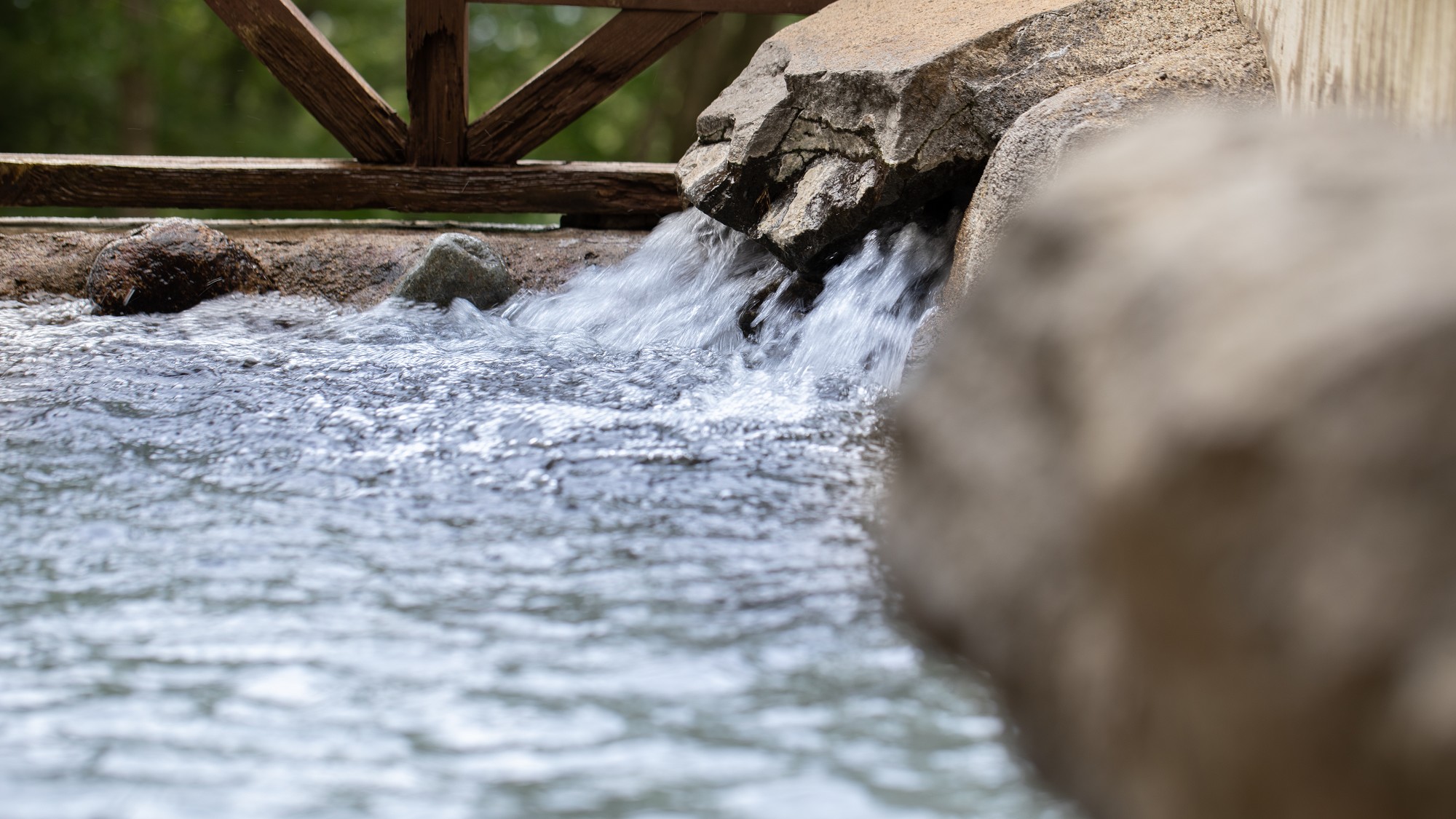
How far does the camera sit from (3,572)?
1.79 meters

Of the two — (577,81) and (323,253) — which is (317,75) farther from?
(577,81)

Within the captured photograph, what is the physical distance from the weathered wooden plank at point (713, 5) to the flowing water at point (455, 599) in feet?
7.00

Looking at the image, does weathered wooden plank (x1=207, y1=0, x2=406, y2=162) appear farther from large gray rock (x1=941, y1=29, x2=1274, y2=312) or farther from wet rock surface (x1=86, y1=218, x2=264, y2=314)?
large gray rock (x1=941, y1=29, x2=1274, y2=312)

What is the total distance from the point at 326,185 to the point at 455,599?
11.6 feet

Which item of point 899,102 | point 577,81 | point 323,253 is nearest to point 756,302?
point 899,102

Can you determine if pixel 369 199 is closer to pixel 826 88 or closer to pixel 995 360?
pixel 826 88

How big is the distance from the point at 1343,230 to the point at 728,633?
905mm

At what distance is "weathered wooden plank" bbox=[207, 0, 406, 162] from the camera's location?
4.62 m

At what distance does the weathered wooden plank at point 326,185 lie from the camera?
4.63 m

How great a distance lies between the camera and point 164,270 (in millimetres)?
3975

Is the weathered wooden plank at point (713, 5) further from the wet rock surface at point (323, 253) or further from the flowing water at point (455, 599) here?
the flowing water at point (455, 599)

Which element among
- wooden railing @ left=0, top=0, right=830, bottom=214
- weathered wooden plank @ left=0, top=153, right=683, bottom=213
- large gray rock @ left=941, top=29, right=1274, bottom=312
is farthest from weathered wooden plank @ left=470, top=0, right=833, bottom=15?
large gray rock @ left=941, top=29, right=1274, bottom=312

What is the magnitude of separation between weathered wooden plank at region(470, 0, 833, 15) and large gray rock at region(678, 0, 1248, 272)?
0.87 meters

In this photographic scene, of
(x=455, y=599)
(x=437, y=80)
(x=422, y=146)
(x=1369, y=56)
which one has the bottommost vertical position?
(x=455, y=599)
